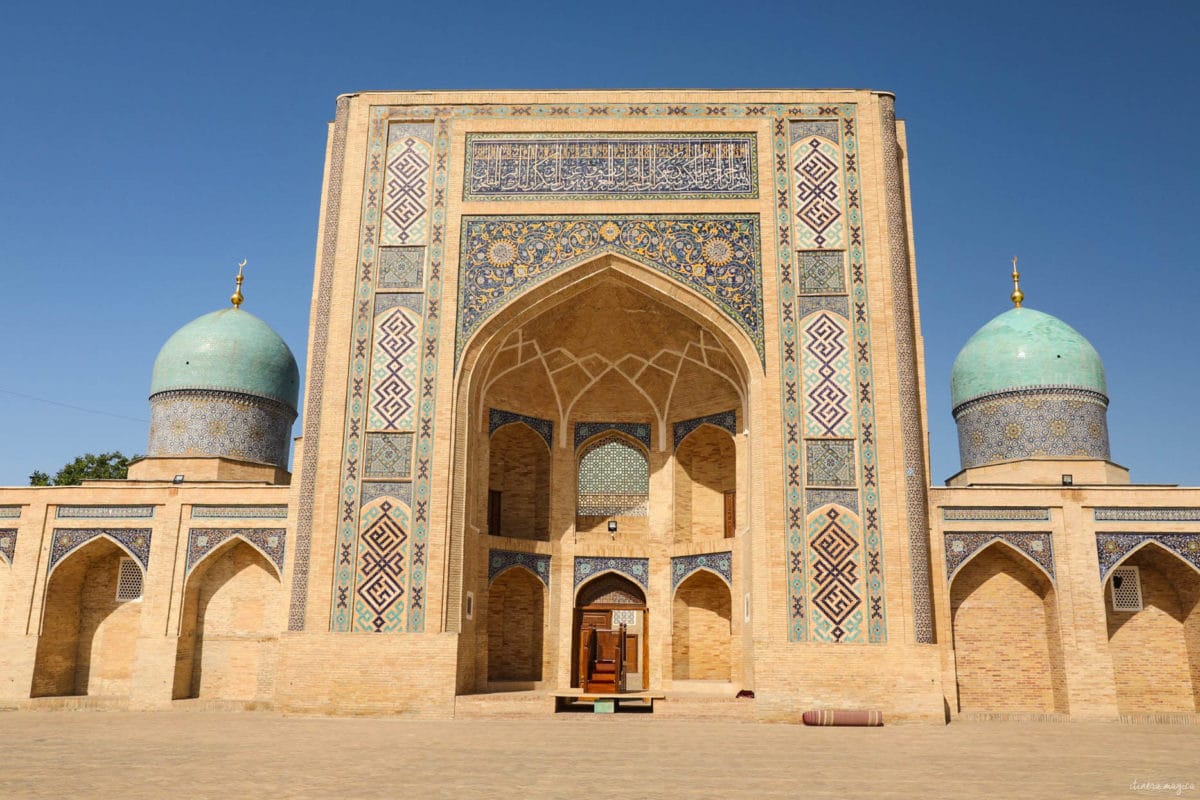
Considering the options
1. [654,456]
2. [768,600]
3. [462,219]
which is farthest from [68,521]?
[768,600]

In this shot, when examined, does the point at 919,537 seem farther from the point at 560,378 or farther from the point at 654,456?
the point at 560,378

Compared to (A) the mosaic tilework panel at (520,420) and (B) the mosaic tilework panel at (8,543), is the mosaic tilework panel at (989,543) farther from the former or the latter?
(B) the mosaic tilework panel at (8,543)

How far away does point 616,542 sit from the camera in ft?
37.3

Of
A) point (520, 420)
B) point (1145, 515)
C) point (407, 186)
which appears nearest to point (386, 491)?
point (520, 420)

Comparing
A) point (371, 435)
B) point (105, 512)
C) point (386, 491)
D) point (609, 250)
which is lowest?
point (105, 512)

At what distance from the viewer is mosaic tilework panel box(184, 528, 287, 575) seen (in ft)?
32.1

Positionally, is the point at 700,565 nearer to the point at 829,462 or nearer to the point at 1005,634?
the point at 829,462

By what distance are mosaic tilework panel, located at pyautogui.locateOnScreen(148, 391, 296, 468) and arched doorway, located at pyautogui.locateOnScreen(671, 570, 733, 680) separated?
208 inches

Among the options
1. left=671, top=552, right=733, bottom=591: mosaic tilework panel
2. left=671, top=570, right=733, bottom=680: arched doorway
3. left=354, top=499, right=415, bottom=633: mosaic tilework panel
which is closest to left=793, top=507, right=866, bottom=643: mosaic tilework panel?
left=671, top=552, right=733, bottom=591: mosaic tilework panel

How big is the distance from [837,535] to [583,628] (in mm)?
3608

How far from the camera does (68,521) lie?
9.95m

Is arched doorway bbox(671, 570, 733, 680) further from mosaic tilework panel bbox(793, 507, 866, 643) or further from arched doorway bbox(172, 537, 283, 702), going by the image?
arched doorway bbox(172, 537, 283, 702)

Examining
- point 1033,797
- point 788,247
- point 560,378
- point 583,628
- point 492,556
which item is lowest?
point 1033,797

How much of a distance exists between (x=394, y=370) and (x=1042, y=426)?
7.36 m
